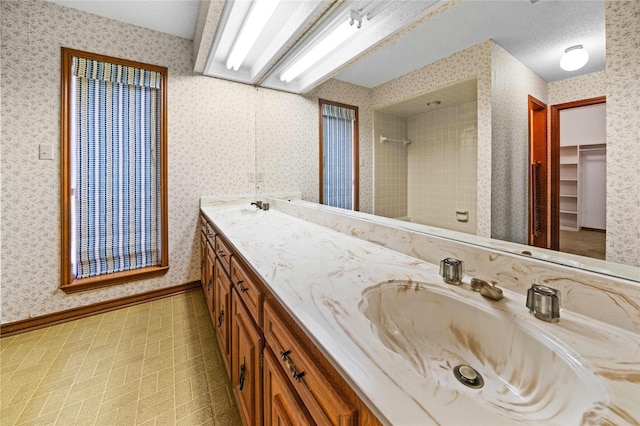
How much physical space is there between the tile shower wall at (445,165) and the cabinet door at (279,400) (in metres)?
0.68

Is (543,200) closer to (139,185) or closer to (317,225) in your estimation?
(317,225)

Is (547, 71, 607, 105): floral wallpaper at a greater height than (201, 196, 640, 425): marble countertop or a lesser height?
greater

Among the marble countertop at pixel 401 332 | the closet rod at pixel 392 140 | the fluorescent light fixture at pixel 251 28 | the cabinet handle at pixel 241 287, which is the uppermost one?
the fluorescent light fixture at pixel 251 28

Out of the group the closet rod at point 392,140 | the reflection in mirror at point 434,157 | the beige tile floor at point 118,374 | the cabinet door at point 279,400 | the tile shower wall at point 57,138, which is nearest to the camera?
the cabinet door at point 279,400

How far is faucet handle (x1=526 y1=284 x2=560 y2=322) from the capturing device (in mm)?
565

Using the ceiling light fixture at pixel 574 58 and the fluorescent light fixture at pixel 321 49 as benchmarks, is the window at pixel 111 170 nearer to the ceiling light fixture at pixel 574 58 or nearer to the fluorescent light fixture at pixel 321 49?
the fluorescent light fixture at pixel 321 49

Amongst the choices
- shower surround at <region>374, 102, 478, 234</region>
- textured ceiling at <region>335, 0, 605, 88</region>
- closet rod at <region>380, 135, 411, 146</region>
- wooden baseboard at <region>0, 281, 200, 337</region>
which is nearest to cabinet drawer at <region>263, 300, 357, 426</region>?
shower surround at <region>374, 102, 478, 234</region>

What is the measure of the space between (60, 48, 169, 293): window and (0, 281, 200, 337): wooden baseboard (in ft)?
0.54

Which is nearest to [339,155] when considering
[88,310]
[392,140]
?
[392,140]

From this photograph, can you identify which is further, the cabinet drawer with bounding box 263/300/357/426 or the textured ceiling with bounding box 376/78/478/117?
the textured ceiling with bounding box 376/78/478/117

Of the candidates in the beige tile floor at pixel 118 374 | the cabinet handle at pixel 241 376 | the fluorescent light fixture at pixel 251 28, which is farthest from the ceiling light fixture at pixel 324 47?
the beige tile floor at pixel 118 374

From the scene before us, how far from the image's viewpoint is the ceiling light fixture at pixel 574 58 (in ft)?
1.93

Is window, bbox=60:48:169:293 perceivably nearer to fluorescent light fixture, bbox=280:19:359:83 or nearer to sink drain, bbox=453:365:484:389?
fluorescent light fixture, bbox=280:19:359:83

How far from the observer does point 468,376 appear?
565 mm
